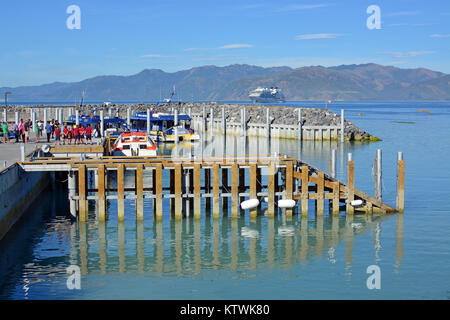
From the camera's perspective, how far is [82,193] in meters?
25.3

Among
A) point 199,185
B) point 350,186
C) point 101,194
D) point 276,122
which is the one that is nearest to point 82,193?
point 101,194

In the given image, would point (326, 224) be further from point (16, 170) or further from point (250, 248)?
point (16, 170)

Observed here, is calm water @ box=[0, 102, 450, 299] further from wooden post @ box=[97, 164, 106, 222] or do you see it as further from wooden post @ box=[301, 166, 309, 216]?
wooden post @ box=[97, 164, 106, 222]

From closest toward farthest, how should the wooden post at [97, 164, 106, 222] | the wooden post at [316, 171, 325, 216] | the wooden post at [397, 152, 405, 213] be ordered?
the wooden post at [97, 164, 106, 222], the wooden post at [316, 171, 325, 216], the wooden post at [397, 152, 405, 213]

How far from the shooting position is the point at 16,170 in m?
25.7

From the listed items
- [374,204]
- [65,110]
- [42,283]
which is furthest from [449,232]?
[65,110]

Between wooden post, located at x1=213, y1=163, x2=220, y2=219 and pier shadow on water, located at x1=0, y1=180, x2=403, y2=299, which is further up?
wooden post, located at x1=213, y1=163, x2=220, y2=219

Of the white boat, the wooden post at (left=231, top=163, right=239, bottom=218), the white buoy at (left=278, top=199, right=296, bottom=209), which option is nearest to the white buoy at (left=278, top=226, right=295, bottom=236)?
the white buoy at (left=278, top=199, right=296, bottom=209)

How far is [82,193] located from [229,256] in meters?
6.96

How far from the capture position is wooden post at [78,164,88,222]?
25.1m

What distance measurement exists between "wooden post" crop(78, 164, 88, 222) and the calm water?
43 centimetres

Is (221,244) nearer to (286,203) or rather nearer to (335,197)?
(286,203)

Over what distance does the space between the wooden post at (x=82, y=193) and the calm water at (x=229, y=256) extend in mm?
426
